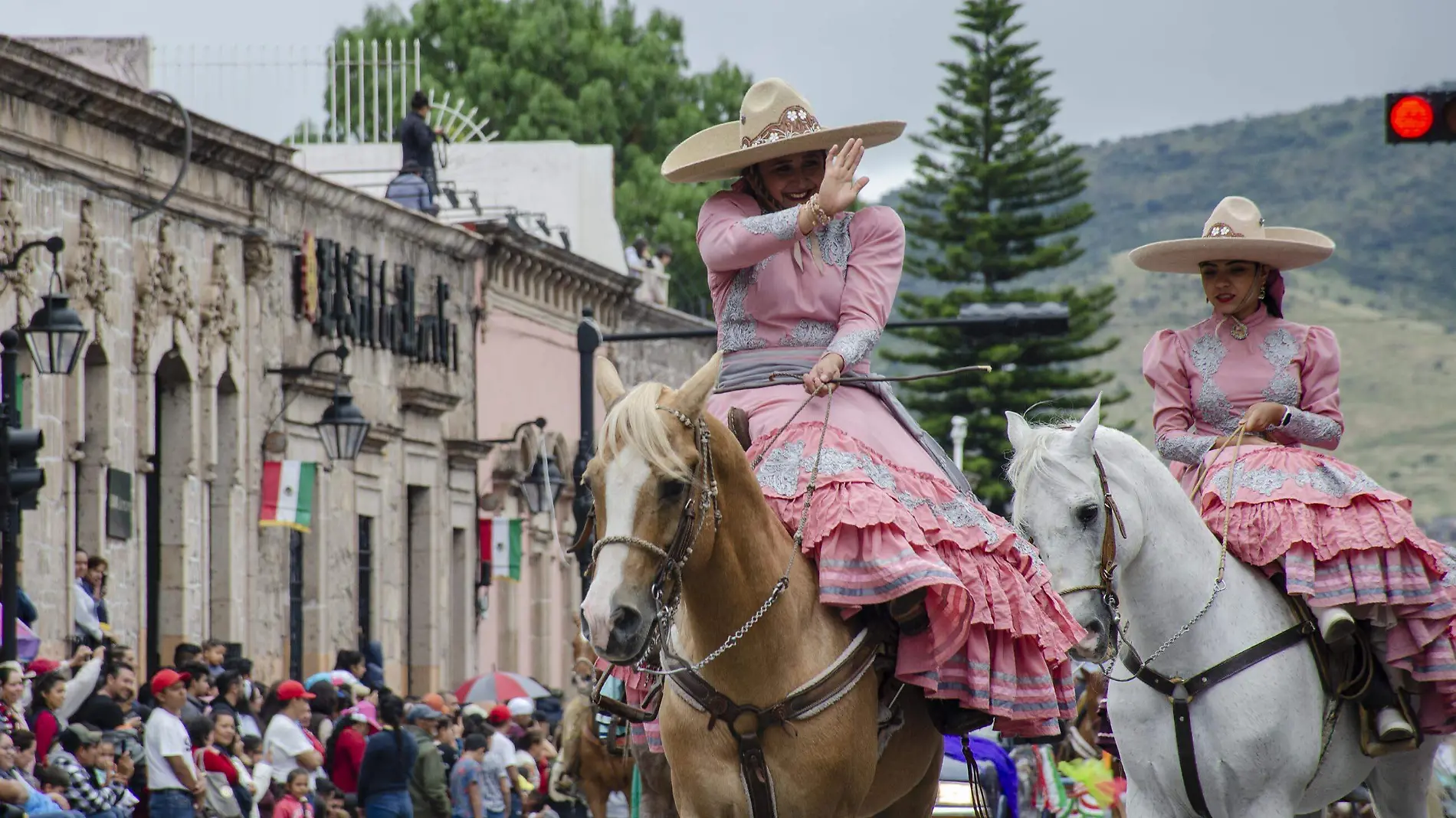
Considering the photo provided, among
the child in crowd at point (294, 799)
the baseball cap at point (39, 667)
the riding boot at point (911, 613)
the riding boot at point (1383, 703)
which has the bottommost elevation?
the child in crowd at point (294, 799)

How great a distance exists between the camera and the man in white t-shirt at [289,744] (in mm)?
18984

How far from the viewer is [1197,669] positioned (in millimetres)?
10094

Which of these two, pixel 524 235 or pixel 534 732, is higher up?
pixel 524 235

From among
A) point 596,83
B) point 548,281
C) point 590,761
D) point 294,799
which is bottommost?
point 294,799

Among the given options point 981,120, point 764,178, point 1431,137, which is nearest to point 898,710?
point 764,178

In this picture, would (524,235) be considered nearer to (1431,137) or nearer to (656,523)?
(1431,137)

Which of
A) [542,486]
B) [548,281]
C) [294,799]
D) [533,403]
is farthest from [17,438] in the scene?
[548,281]

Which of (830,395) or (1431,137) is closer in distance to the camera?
(830,395)

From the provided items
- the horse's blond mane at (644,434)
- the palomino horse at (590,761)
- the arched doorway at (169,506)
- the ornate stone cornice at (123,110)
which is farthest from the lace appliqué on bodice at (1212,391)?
the arched doorway at (169,506)

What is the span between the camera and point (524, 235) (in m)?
38.9

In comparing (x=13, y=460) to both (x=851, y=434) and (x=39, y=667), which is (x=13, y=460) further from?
(x=851, y=434)

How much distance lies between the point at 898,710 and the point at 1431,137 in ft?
25.9

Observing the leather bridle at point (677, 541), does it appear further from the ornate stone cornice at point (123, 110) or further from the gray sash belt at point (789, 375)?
the ornate stone cornice at point (123, 110)

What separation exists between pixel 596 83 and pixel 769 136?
53.0 meters
